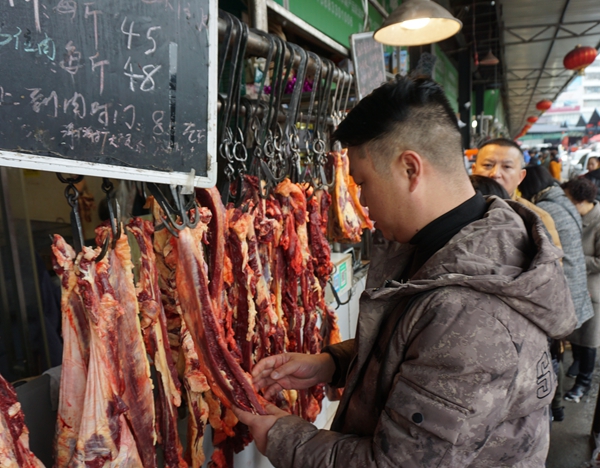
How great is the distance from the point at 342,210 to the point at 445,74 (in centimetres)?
882

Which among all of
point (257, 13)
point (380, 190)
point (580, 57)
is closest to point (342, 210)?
point (257, 13)

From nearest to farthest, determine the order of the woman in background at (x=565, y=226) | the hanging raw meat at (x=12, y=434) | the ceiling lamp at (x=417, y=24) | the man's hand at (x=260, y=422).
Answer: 1. the hanging raw meat at (x=12, y=434)
2. the man's hand at (x=260, y=422)
3. the ceiling lamp at (x=417, y=24)
4. the woman in background at (x=565, y=226)

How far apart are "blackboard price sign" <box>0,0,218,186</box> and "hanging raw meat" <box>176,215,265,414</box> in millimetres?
361

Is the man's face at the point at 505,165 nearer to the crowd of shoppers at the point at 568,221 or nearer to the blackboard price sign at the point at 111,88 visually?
the crowd of shoppers at the point at 568,221

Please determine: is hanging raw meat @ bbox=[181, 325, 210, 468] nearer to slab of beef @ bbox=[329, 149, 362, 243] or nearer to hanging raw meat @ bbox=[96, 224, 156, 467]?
hanging raw meat @ bbox=[96, 224, 156, 467]

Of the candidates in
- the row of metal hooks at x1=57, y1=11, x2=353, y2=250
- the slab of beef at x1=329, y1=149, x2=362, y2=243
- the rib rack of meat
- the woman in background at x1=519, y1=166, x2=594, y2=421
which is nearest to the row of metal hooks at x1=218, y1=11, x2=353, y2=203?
the row of metal hooks at x1=57, y1=11, x2=353, y2=250

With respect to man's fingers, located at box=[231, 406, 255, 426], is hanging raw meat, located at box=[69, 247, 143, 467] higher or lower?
higher

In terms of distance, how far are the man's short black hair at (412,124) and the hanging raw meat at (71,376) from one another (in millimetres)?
1043

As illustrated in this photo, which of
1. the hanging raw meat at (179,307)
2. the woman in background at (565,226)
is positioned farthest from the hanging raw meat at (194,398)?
the woman in background at (565,226)

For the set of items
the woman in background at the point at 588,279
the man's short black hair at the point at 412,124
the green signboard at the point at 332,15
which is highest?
the green signboard at the point at 332,15

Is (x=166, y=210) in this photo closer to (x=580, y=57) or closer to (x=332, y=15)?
(x=332, y=15)

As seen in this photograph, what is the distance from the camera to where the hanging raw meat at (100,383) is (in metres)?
1.29

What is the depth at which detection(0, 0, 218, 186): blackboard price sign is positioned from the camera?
0.95m

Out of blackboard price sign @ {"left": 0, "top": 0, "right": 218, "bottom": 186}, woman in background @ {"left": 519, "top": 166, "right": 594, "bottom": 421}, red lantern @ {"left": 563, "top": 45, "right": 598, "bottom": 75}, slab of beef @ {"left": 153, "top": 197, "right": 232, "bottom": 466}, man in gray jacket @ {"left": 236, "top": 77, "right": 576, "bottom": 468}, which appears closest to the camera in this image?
blackboard price sign @ {"left": 0, "top": 0, "right": 218, "bottom": 186}
